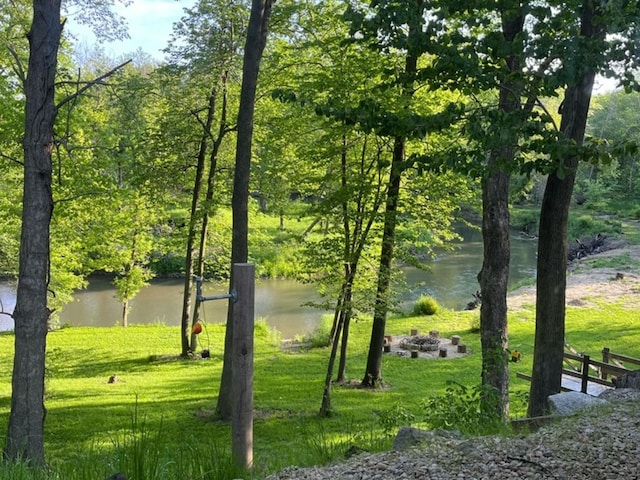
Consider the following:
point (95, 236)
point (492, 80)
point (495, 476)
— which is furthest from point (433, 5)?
point (95, 236)

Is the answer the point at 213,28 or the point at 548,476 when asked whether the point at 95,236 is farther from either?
the point at 548,476

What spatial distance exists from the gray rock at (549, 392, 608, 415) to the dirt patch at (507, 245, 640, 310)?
16.7m

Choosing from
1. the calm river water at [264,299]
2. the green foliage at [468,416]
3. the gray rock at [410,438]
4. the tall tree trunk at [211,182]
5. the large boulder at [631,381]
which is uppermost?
the tall tree trunk at [211,182]

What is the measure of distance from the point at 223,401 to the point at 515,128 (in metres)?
7.87

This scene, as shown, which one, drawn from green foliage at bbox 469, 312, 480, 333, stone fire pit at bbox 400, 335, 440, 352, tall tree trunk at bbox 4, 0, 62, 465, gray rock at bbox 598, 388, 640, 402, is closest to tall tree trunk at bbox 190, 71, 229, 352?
stone fire pit at bbox 400, 335, 440, 352

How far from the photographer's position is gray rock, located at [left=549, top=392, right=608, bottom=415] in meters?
5.05

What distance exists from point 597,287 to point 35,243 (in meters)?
21.9

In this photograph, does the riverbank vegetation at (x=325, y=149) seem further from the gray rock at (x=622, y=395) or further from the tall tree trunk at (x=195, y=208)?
the gray rock at (x=622, y=395)

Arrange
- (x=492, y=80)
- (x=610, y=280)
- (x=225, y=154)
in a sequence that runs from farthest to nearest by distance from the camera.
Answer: (x=610, y=280), (x=225, y=154), (x=492, y=80)

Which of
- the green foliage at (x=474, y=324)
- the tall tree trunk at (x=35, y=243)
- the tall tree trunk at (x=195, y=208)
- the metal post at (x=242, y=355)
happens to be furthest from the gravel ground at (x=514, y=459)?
the green foliage at (x=474, y=324)

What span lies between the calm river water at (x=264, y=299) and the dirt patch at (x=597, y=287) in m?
A: 2.38

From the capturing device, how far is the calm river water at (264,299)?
23562 mm

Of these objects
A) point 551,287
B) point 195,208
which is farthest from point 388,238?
point 195,208

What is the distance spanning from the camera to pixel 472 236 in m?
45.3
